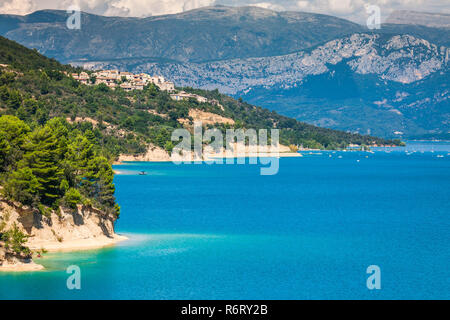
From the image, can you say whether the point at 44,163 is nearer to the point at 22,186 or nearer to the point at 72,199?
the point at 72,199

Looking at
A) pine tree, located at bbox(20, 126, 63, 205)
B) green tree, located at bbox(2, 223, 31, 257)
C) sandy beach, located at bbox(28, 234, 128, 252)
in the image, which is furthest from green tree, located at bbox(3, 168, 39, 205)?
green tree, located at bbox(2, 223, 31, 257)

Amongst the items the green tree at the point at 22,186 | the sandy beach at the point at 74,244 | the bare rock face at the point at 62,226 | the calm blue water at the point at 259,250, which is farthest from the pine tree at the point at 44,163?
the calm blue water at the point at 259,250

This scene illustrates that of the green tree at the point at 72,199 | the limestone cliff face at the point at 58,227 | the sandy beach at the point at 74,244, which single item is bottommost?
the sandy beach at the point at 74,244

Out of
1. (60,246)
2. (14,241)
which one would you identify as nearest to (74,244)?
(60,246)

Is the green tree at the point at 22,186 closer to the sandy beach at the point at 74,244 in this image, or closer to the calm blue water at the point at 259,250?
the sandy beach at the point at 74,244
